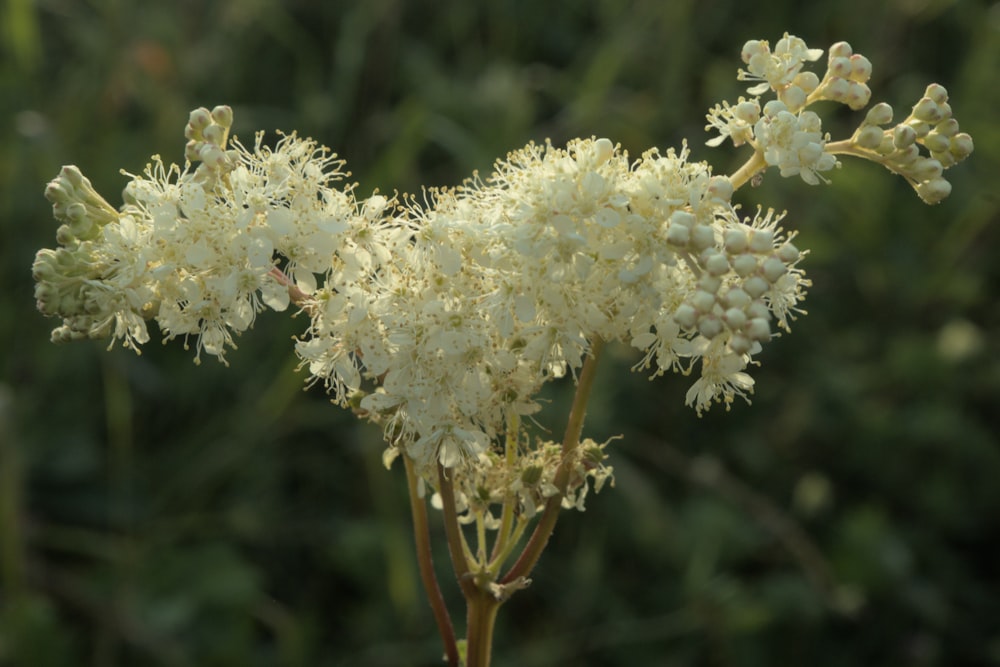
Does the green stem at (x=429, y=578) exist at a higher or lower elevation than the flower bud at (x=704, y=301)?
lower

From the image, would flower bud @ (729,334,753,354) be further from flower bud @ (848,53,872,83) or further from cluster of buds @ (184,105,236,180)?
cluster of buds @ (184,105,236,180)

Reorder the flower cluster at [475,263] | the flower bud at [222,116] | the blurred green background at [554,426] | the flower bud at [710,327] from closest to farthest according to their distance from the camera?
the flower bud at [710,327] → the flower cluster at [475,263] → the flower bud at [222,116] → the blurred green background at [554,426]

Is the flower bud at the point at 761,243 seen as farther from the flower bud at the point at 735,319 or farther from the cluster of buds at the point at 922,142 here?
the cluster of buds at the point at 922,142

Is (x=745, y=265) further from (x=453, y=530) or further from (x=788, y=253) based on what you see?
(x=453, y=530)

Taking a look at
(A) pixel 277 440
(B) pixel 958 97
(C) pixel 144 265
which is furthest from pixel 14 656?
(B) pixel 958 97

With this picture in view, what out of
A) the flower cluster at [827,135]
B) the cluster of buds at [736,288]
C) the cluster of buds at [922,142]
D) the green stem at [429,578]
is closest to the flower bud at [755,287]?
the cluster of buds at [736,288]

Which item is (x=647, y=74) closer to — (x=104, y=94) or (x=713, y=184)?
(x=104, y=94)
